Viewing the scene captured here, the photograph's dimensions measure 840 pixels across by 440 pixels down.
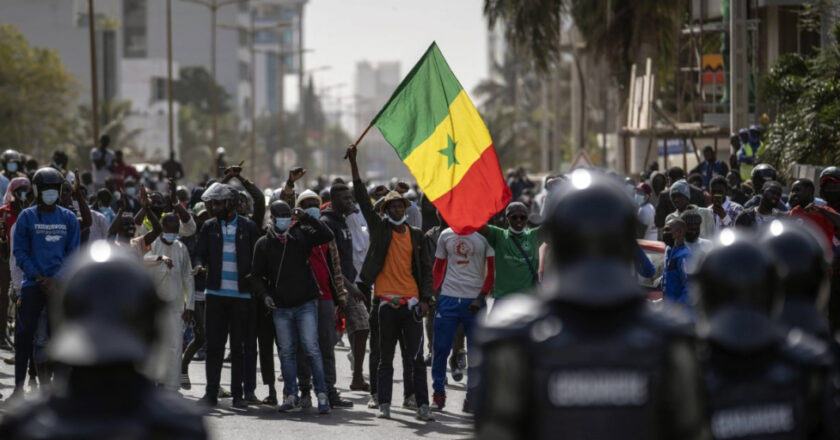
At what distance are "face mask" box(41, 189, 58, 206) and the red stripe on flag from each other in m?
2.82

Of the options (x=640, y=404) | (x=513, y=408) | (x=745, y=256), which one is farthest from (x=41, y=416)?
(x=745, y=256)

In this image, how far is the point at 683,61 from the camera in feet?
162

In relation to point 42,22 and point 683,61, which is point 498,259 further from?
point 42,22

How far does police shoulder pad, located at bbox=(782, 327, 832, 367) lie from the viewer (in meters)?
4.11

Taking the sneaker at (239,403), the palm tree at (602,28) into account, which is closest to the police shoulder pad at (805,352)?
the sneaker at (239,403)

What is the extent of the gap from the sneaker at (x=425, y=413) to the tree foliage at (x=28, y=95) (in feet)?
168

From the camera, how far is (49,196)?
1108 cm

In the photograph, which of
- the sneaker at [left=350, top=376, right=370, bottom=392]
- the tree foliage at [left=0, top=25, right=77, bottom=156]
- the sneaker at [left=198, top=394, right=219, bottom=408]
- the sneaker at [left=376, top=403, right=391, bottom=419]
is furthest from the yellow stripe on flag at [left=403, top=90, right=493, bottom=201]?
the tree foliage at [left=0, top=25, right=77, bottom=156]

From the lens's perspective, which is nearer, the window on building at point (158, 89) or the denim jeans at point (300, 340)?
the denim jeans at point (300, 340)

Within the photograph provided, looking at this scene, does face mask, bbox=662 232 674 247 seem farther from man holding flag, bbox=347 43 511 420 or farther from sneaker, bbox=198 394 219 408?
sneaker, bbox=198 394 219 408

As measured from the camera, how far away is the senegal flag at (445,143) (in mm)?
11938

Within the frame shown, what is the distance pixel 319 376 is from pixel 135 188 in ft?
40.2

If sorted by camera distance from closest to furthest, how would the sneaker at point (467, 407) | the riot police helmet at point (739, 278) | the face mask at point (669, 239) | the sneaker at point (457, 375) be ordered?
1. the riot police helmet at point (739, 278)
2. the face mask at point (669, 239)
3. the sneaker at point (467, 407)
4. the sneaker at point (457, 375)

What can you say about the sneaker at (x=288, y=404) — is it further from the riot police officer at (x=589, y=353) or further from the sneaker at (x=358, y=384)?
the riot police officer at (x=589, y=353)
